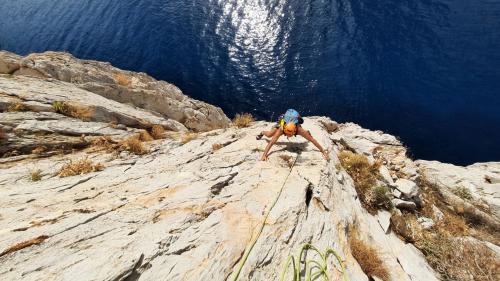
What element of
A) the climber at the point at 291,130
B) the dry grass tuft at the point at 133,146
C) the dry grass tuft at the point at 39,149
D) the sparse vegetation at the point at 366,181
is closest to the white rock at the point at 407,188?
the sparse vegetation at the point at 366,181

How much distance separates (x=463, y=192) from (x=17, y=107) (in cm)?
2268

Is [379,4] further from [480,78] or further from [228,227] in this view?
[228,227]

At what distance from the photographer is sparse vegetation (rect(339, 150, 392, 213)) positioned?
518 inches

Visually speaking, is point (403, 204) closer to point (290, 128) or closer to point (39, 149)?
point (290, 128)

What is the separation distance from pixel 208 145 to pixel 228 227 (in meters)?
7.33

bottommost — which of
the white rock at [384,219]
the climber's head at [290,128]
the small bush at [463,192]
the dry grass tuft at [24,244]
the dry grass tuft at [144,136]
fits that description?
the white rock at [384,219]

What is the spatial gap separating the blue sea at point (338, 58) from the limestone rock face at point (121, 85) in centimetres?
661

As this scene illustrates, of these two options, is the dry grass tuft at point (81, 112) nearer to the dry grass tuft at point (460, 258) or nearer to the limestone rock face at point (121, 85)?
the limestone rock face at point (121, 85)

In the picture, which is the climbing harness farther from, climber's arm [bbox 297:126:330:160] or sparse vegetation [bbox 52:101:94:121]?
sparse vegetation [bbox 52:101:94:121]

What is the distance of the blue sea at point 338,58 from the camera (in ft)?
93.4

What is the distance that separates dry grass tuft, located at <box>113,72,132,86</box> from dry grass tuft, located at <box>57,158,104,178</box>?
12.4 m

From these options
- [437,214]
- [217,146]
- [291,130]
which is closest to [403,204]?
[437,214]

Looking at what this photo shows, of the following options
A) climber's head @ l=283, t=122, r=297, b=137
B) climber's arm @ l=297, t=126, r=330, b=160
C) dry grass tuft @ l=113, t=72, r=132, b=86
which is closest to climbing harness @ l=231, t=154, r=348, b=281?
climber's arm @ l=297, t=126, r=330, b=160

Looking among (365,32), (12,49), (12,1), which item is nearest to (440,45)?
(365,32)
